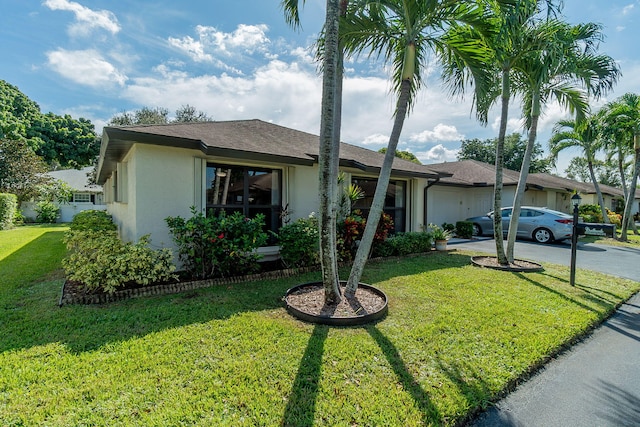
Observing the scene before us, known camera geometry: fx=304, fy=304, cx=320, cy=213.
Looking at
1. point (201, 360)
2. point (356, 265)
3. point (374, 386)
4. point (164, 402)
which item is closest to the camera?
point (164, 402)

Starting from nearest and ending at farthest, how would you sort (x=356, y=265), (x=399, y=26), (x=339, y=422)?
1. (x=339, y=422)
2. (x=356, y=265)
3. (x=399, y=26)

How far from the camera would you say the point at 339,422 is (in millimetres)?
2346

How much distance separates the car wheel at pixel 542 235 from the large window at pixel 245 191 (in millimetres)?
11899

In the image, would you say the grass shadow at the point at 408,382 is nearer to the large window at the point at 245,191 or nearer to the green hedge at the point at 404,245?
the large window at the point at 245,191

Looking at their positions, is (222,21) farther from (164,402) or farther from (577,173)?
(577,173)

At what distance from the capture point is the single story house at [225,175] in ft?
20.2

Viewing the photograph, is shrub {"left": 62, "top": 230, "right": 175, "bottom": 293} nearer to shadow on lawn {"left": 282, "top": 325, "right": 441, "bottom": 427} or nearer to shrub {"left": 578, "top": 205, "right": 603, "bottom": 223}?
shadow on lawn {"left": 282, "top": 325, "right": 441, "bottom": 427}

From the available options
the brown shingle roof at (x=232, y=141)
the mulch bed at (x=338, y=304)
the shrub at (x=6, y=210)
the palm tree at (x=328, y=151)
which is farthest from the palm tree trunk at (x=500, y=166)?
the shrub at (x=6, y=210)

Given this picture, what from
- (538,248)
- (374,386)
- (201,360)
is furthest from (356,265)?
(538,248)

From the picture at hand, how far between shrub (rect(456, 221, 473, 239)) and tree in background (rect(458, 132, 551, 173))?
74.4 feet

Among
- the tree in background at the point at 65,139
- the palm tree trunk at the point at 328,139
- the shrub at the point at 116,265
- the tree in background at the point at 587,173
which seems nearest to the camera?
the palm tree trunk at the point at 328,139

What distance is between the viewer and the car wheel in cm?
1305

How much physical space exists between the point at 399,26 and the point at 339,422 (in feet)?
19.7

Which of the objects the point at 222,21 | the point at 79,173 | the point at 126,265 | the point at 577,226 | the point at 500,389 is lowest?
the point at 500,389
